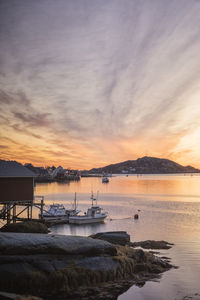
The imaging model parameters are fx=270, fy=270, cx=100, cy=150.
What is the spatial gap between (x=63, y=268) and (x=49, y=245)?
1.71 metres

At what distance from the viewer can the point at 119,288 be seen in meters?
17.3

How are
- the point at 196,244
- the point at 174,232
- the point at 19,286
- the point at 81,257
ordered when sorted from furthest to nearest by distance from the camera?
the point at 174,232 → the point at 196,244 → the point at 81,257 → the point at 19,286

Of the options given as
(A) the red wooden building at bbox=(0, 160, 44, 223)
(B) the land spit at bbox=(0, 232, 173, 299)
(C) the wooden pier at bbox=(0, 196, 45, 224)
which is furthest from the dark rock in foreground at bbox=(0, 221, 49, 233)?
(B) the land spit at bbox=(0, 232, 173, 299)

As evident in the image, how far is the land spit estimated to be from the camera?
52.4 feet

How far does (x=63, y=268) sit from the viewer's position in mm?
16953

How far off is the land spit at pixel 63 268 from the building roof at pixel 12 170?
1733cm

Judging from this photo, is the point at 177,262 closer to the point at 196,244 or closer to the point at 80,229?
the point at 196,244

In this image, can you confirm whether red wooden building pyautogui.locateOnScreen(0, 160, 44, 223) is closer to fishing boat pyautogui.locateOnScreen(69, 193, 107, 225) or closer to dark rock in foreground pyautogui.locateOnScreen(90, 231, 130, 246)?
dark rock in foreground pyautogui.locateOnScreen(90, 231, 130, 246)

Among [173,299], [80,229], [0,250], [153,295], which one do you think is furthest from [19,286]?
[80,229]


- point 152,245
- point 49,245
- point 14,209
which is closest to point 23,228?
point 14,209

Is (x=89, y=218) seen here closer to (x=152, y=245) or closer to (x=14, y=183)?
(x=14, y=183)

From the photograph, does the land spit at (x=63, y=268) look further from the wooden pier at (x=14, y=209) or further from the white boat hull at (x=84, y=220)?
the white boat hull at (x=84, y=220)

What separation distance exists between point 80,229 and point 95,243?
2372 centimetres

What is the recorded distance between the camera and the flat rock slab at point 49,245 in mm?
17016
